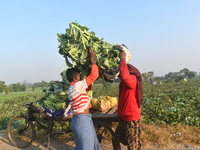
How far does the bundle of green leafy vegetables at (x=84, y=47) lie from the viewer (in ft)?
8.21

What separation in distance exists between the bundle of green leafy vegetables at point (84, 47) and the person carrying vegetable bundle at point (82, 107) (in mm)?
161

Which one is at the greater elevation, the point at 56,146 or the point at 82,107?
the point at 82,107

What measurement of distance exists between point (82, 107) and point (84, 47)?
1.01 m

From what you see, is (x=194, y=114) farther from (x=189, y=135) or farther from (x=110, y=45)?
(x=110, y=45)

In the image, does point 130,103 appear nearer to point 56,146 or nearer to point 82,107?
point 82,107

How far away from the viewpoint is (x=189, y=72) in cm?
8319

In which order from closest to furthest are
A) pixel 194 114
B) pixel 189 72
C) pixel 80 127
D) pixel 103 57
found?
pixel 80 127 → pixel 103 57 → pixel 194 114 → pixel 189 72

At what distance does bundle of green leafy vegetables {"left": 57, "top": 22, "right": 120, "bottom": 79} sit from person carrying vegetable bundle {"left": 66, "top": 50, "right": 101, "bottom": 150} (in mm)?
161

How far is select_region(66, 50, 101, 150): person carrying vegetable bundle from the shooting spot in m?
2.31

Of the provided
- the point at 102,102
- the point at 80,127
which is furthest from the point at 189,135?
the point at 80,127

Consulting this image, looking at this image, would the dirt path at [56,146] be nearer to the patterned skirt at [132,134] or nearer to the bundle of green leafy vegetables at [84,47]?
the patterned skirt at [132,134]

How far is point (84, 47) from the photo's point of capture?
97.9 inches

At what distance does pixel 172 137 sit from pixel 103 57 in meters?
3.31

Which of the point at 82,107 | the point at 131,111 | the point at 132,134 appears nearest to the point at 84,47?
the point at 82,107
